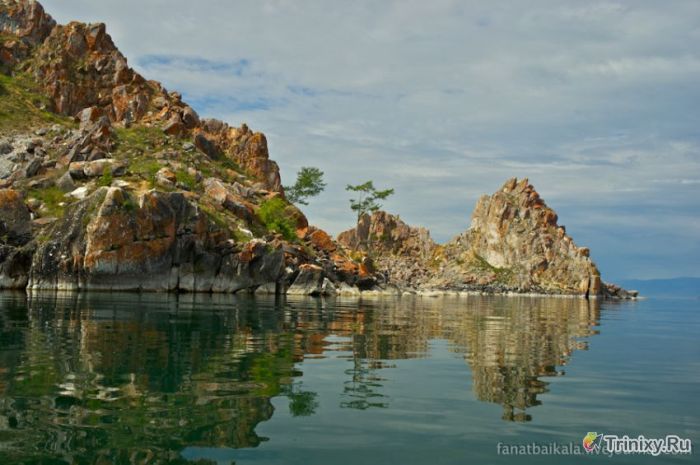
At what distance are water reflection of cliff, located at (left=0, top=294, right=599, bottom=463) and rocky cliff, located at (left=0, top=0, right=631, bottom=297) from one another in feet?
129

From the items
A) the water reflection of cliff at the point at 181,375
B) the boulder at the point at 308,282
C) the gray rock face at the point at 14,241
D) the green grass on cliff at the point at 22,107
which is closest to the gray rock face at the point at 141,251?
the gray rock face at the point at 14,241

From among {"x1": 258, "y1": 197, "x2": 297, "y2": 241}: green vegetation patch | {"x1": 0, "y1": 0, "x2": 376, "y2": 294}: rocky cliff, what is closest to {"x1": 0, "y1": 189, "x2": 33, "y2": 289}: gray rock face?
{"x1": 0, "y1": 0, "x2": 376, "y2": 294}: rocky cliff

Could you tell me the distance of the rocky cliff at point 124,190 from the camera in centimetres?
6844

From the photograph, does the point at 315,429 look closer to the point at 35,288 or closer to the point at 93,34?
the point at 35,288

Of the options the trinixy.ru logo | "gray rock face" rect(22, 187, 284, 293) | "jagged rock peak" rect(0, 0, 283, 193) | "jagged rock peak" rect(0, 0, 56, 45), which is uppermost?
"jagged rock peak" rect(0, 0, 56, 45)

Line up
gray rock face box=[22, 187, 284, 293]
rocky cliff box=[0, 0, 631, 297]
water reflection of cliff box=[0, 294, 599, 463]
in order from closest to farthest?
water reflection of cliff box=[0, 294, 599, 463] → gray rock face box=[22, 187, 284, 293] → rocky cliff box=[0, 0, 631, 297]

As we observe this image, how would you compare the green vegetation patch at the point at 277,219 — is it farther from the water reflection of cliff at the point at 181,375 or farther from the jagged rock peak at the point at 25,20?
the jagged rock peak at the point at 25,20

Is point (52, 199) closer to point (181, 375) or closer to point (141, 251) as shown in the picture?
point (141, 251)

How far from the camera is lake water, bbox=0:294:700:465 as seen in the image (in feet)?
31.8

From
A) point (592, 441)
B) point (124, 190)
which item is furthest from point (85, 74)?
point (592, 441)

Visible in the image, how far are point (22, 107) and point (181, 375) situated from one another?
116269 mm

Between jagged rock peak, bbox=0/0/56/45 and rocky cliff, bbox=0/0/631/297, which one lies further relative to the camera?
jagged rock peak, bbox=0/0/56/45

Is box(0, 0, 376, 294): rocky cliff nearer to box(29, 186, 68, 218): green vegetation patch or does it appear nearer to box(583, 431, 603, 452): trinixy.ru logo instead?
box(29, 186, 68, 218): green vegetation patch

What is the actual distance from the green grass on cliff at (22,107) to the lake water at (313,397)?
94.0 m
